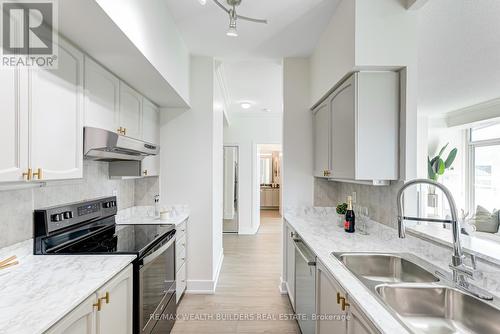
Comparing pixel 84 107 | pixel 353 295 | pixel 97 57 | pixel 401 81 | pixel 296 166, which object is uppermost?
pixel 97 57

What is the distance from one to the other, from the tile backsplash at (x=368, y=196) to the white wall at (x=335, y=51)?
0.96m

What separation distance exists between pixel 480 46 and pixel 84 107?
11.4 ft

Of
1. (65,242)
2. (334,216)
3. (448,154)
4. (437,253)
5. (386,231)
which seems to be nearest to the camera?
(437,253)

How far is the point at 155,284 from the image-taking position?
190cm

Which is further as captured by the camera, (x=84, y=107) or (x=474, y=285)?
(x=84, y=107)

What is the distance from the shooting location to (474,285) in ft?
3.94

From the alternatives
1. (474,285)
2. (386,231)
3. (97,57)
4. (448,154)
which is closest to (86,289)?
(97,57)

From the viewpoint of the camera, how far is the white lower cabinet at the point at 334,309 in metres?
1.10

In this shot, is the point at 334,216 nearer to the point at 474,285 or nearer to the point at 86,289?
the point at 474,285

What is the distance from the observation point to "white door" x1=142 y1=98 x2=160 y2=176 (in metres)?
2.63

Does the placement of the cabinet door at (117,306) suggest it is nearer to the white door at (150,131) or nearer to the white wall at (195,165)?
the white door at (150,131)

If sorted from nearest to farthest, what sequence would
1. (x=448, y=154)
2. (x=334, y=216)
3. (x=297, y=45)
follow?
(x=297, y=45), (x=334, y=216), (x=448, y=154)

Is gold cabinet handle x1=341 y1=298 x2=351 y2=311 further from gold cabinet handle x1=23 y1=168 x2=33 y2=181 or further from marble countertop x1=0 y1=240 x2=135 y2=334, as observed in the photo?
gold cabinet handle x1=23 y1=168 x2=33 y2=181

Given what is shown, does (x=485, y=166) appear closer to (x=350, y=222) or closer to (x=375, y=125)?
(x=350, y=222)
